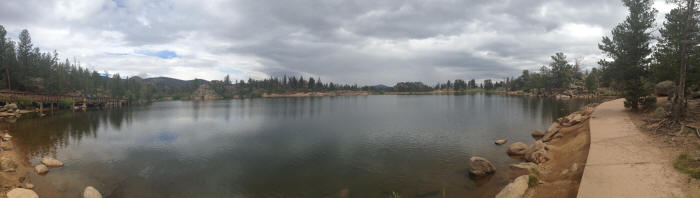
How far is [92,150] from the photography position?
78.2 ft

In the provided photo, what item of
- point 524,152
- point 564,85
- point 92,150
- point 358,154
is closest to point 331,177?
point 358,154

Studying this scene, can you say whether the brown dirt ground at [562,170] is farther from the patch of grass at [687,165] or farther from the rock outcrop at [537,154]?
the patch of grass at [687,165]

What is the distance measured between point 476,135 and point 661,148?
15.7 metres

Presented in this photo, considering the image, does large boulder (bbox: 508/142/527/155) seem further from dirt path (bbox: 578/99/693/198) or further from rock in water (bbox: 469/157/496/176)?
rock in water (bbox: 469/157/496/176)

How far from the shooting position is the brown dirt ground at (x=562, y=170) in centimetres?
1105

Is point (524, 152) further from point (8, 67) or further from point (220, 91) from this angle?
point (220, 91)

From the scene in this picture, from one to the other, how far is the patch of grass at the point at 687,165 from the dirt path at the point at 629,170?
0.64ft

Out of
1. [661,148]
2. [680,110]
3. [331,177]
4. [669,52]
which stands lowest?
[331,177]

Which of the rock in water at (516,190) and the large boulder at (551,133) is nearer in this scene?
the rock in water at (516,190)

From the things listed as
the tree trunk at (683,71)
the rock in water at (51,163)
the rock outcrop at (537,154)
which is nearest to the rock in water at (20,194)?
the rock in water at (51,163)

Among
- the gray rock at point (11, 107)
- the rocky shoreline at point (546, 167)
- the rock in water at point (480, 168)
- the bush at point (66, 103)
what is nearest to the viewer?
the rocky shoreline at point (546, 167)

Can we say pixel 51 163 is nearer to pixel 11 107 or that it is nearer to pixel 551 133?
pixel 551 133

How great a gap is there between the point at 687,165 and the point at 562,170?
14.6 ft

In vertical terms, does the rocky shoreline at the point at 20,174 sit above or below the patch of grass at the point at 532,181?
below
